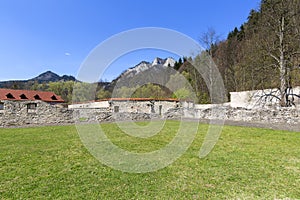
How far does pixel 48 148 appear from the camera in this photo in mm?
5605

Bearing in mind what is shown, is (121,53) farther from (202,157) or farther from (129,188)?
(129,188)

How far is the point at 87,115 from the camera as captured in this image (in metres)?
14.7

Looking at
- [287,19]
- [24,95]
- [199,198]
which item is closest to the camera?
[199,198]

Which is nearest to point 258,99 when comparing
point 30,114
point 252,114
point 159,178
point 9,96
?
point 252,114

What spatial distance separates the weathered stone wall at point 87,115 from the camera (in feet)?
38.2

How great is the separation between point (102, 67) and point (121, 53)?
96 centimetres

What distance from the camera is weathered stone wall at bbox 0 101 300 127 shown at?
38.2 ft

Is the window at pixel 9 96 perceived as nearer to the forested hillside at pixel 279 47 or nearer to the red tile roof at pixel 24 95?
the red tile roof at pixel 24 95

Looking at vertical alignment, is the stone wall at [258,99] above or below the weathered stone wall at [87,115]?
above

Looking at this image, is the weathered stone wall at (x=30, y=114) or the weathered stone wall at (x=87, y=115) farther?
the weathered stone wall at (x=30, y=114)

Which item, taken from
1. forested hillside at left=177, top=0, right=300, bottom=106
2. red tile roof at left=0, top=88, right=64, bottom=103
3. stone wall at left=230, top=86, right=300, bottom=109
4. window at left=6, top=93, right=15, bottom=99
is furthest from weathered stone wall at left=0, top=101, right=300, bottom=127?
red tile roof at left=0, top=88, right=64, bottom=103

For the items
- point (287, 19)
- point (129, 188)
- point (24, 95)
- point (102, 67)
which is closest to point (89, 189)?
point (129, 188)

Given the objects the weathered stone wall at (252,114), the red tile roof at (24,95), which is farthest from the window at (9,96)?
the weathered stone wall at (252,114)

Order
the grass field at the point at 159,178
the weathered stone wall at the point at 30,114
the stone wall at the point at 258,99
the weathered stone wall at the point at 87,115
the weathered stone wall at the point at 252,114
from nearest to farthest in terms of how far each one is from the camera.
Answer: the grass field at the point at 159,178, the weathered stone wall at the point at 252,114, the weathered stone wall at the point at 87,115, the weathered stone wall at the point at 30,114, the stone wall at the point at 258,99
